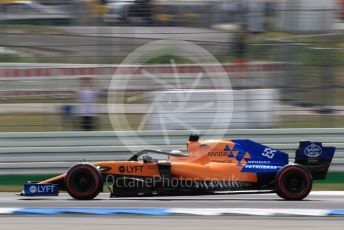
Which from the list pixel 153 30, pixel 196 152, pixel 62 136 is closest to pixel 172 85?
pixel 153 30

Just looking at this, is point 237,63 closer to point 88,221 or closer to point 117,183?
point 117,183

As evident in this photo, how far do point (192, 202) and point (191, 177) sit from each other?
33cm

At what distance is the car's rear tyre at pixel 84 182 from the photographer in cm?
978

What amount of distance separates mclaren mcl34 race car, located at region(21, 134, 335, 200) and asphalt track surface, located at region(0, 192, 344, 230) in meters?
0.15

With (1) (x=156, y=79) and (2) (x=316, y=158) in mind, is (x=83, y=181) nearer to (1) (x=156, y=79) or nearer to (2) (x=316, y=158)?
(2) (x=316, y=158)

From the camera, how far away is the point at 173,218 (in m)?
8.12

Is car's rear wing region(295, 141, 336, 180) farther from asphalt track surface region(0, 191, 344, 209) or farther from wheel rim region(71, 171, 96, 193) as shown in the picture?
wheel rim region(71, 171, 96, 193)

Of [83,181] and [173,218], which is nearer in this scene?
[173,218]

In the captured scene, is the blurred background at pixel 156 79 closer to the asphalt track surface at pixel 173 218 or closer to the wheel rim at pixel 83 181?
the asphalt track surface at pixel 173 218

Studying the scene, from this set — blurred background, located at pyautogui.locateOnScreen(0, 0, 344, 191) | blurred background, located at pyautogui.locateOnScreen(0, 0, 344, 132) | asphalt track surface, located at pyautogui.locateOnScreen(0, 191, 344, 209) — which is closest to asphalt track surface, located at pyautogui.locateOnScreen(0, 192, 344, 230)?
→ asphalt track surface, located at pyautogui.locateOnScreen(0, 191, 344, 209)

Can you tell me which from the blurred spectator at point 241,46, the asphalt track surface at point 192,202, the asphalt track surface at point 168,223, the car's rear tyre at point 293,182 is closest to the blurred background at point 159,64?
the blurred spectator at point 241,46

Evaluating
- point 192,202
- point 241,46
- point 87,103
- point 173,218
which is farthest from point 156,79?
point 173,218

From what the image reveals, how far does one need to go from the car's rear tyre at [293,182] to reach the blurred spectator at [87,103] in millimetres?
4232

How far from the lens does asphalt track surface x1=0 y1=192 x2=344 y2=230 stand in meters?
7.54
